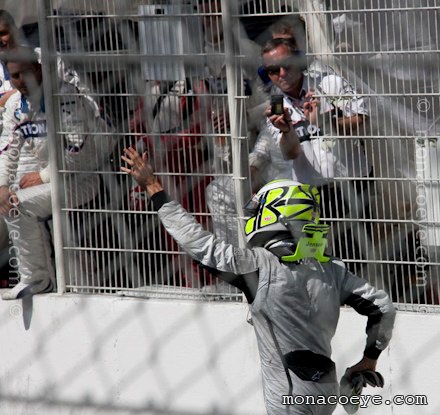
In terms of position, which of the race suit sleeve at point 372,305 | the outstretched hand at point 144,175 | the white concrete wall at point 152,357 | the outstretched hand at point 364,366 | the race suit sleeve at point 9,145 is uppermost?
the race suit sleeve at point 9,145

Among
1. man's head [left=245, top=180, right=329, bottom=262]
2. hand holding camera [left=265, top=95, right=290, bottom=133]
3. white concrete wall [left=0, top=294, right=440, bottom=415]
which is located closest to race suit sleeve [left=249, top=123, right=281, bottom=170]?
hand holding camera [left=265, top=95, right=290, bottom=133]

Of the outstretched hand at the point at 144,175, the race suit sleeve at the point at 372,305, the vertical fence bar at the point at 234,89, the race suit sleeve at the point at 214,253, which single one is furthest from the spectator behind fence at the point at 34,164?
the race suit sleeve at the point at 372,305

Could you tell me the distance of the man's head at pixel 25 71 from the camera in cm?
570

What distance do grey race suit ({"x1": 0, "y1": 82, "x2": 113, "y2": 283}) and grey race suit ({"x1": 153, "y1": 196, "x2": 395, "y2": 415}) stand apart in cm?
165

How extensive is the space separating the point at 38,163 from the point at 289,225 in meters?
2.18

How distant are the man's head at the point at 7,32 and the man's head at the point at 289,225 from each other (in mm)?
2204

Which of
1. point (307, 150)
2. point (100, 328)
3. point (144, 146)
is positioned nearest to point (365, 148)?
point (307, 150)

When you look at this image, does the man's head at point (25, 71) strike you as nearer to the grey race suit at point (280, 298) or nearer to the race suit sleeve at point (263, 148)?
the race suit sleeve at point (263, 148)

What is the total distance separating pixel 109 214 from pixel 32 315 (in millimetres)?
676

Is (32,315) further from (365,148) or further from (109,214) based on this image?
(365,148)

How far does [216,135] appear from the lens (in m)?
5.32

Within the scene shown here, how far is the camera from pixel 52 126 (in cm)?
568

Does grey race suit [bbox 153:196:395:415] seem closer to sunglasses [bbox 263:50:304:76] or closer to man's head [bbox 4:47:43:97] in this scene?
sunglasses [bbox 263:50:304:76]

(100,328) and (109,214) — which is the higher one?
(109,214)
